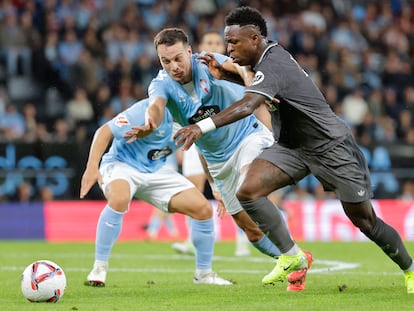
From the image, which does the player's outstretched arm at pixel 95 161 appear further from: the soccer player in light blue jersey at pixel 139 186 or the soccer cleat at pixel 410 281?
the soccer cleat at pixel 410 281

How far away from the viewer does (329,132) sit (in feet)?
25.1

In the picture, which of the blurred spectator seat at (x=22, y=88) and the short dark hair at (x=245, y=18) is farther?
the blurred spectator seat at (x=22, y=88)

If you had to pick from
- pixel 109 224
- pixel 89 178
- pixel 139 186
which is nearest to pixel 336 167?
pixel 89 178

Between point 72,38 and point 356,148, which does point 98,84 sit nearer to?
point 72,38

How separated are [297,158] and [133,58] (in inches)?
514

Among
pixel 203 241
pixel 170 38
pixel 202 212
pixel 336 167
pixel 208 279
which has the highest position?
pixel 170 38

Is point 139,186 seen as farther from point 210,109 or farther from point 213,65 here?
point 213,65

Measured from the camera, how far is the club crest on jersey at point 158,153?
1011 cm

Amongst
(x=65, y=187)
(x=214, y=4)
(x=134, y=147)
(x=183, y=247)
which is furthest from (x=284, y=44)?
(x=134, y=147)

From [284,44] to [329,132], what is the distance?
14263 mm

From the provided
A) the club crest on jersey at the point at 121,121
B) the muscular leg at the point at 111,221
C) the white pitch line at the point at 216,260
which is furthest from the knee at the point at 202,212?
the white pitch line at the point at 216,260

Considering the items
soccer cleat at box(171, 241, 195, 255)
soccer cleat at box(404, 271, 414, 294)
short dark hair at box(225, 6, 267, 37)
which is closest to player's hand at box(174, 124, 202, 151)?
short dark hair at box(225, 6, 267, 37)

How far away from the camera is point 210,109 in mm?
8781

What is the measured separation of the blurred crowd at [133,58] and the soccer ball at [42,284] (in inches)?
392
